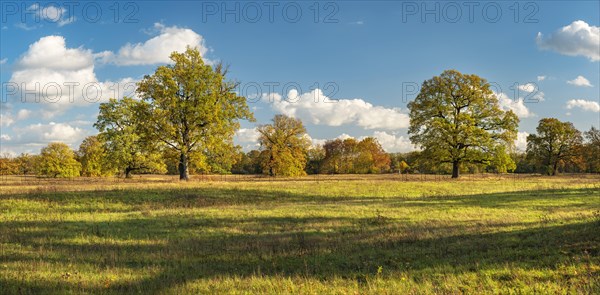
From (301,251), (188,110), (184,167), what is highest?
(188,110)

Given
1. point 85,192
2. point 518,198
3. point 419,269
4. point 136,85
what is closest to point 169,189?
point 85,192

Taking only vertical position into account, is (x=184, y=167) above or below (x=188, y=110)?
Result: below

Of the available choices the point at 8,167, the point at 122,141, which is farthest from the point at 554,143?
the point at 8,167

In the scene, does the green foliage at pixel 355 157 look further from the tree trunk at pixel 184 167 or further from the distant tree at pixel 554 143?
the tree trunk at pixel 184 167

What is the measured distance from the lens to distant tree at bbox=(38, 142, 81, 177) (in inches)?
2889

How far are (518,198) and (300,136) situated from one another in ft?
150

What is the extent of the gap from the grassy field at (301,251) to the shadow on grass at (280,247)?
41 mm

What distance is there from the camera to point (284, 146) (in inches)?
2694

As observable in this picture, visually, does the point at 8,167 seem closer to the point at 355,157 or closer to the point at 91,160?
the point at 91,160

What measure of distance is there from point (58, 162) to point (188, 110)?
50.8m

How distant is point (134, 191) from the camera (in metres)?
27.8

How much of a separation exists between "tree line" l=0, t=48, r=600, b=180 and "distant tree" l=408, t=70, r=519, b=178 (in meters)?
0.12

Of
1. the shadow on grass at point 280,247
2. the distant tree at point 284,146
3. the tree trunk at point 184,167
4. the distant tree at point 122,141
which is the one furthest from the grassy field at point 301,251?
the distant tree at point 284,146

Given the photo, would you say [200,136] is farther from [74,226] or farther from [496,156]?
[496,156]
